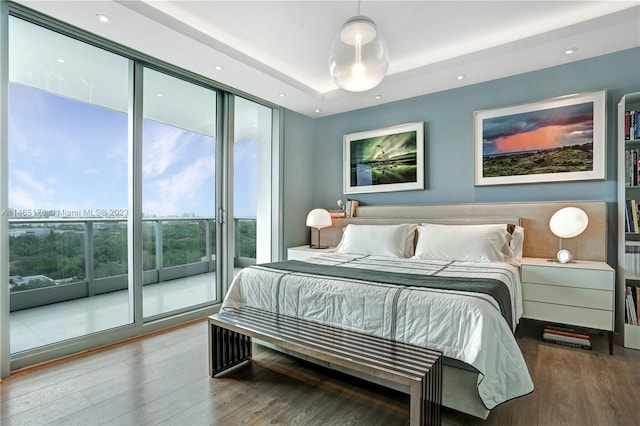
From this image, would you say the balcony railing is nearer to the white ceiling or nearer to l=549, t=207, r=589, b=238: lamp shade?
the white ceiling

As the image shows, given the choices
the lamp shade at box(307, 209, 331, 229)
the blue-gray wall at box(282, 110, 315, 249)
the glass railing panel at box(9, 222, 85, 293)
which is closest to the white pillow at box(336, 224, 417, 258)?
the lamp shade at box(307, 209, 331, 229)

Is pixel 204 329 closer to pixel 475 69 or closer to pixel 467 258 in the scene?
pixel 467 258

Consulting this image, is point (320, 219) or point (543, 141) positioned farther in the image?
point (320, 219)

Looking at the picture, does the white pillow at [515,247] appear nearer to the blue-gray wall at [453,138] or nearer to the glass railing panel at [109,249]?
the blue-gray wall at [453,138]

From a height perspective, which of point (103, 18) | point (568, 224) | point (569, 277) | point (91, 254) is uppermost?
point (103, 18)

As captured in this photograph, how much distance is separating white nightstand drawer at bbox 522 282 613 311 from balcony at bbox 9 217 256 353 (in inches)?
131

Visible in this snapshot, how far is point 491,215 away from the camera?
3514 millimetres

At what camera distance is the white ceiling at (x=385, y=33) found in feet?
8.34

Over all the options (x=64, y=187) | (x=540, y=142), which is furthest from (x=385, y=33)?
(x=64, y=187)

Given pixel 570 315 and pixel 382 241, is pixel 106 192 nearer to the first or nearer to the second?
pixel 382 241

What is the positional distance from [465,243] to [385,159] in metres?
1.74

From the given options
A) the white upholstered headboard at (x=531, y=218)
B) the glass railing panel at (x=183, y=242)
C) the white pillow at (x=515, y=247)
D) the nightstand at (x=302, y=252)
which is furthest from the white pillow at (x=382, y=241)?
the glass railing panel at (x=183, y=242)

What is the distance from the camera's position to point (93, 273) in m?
2.89

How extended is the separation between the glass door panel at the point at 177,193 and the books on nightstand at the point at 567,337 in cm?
347
